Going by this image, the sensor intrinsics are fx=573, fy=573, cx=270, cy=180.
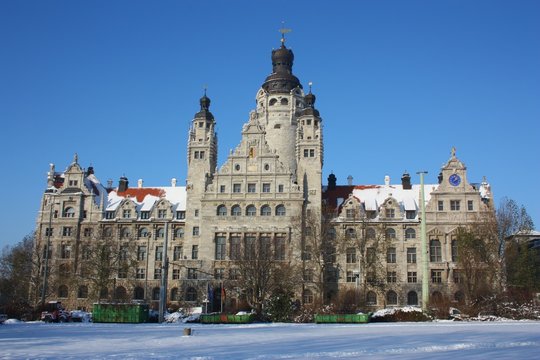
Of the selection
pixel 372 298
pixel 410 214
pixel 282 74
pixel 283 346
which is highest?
pixel 282 74

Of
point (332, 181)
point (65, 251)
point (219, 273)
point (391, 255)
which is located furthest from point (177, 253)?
point (391, 255)

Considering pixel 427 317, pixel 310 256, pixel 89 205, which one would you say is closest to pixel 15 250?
pixel 89 205

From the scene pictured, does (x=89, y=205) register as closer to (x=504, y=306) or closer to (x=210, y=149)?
(x=210, y=149)

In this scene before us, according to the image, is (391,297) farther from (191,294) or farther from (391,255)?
(191,294)

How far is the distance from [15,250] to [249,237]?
29.5 meters

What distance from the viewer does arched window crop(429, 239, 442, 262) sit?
6969 centimetres

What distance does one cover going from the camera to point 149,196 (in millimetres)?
80000

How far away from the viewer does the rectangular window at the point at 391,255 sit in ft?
233

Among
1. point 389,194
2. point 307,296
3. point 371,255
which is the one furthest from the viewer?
point 389,194

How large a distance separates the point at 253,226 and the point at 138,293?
17.3 metres

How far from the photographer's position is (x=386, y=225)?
236 feet

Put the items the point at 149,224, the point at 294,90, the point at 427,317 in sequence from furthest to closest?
the point at 294,90 → the point at 149,224 → the point at 427,317

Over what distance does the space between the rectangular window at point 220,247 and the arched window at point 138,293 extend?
36.1 ft

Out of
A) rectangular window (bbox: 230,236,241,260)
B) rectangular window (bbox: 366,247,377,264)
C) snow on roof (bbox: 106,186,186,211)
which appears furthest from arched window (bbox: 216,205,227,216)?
rectangular window (bbox: 366,247,377,264)
